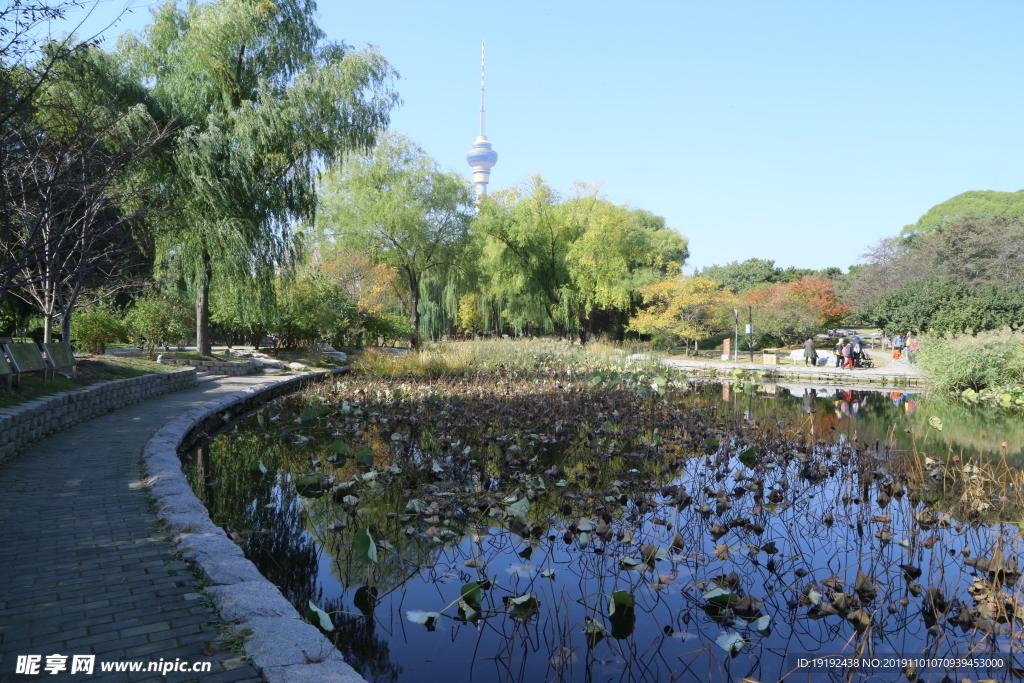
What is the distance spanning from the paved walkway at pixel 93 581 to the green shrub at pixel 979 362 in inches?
554

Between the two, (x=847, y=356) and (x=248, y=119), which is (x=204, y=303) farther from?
(x=847, y=356)

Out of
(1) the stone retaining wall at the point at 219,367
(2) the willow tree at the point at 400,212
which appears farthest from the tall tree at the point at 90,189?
(2) the willow tree at the point at 400,212

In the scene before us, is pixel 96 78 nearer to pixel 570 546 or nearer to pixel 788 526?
pixel 570 546

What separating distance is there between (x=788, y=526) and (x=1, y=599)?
4123mm

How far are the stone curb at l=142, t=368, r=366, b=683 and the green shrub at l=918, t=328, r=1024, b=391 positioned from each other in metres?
13.8

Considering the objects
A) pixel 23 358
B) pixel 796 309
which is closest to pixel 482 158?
pixel 796 309

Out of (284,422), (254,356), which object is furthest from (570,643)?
(254,356)

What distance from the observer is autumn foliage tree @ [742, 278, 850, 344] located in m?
29.7

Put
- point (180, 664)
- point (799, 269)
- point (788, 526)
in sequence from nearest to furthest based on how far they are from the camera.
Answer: point (180, 664)
point (788, 526)
point (799, 269)

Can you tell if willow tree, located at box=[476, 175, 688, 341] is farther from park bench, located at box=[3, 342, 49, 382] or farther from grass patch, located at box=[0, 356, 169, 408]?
park bench, located at box=[3, 342, 49, 382]

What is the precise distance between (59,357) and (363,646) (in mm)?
7721

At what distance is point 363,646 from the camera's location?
2.71m

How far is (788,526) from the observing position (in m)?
4.17

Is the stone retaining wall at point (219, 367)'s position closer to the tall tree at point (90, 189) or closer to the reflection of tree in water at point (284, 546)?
the tall tree at point (90, 189)
